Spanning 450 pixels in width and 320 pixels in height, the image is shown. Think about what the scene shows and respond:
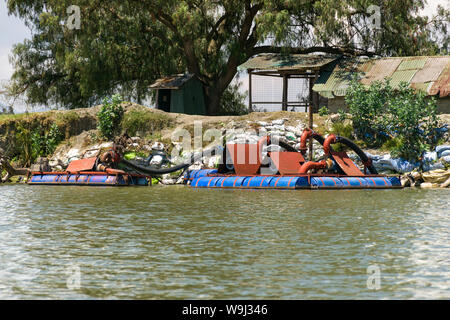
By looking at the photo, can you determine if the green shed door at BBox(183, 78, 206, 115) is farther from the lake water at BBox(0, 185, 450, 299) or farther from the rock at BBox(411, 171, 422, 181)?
the lake water at BBox(0, 185, 450, 299)

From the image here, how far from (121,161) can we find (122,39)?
45.1 ft

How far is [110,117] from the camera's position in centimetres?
3978

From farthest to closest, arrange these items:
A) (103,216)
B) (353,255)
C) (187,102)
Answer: (187,102) < (103,216) < (353,255)

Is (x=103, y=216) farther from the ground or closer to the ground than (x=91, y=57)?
closer to the ground

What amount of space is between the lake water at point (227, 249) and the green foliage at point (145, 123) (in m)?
16.6

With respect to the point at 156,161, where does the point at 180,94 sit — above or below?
above

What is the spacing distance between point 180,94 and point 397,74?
13.5 meters

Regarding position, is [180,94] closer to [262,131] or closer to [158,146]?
[158,146]

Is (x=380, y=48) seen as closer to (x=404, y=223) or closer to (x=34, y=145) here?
(x=34, y=145)

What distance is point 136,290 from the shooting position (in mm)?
10125

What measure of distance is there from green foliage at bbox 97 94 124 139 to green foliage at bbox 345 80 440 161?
13465 millimetres

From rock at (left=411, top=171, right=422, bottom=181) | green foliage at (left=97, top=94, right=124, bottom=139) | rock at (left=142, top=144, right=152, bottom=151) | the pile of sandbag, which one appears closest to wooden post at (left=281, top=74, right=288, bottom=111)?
rock at (left=142, top=144, right=152, bottom=151)

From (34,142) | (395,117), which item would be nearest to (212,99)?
(34,142)
